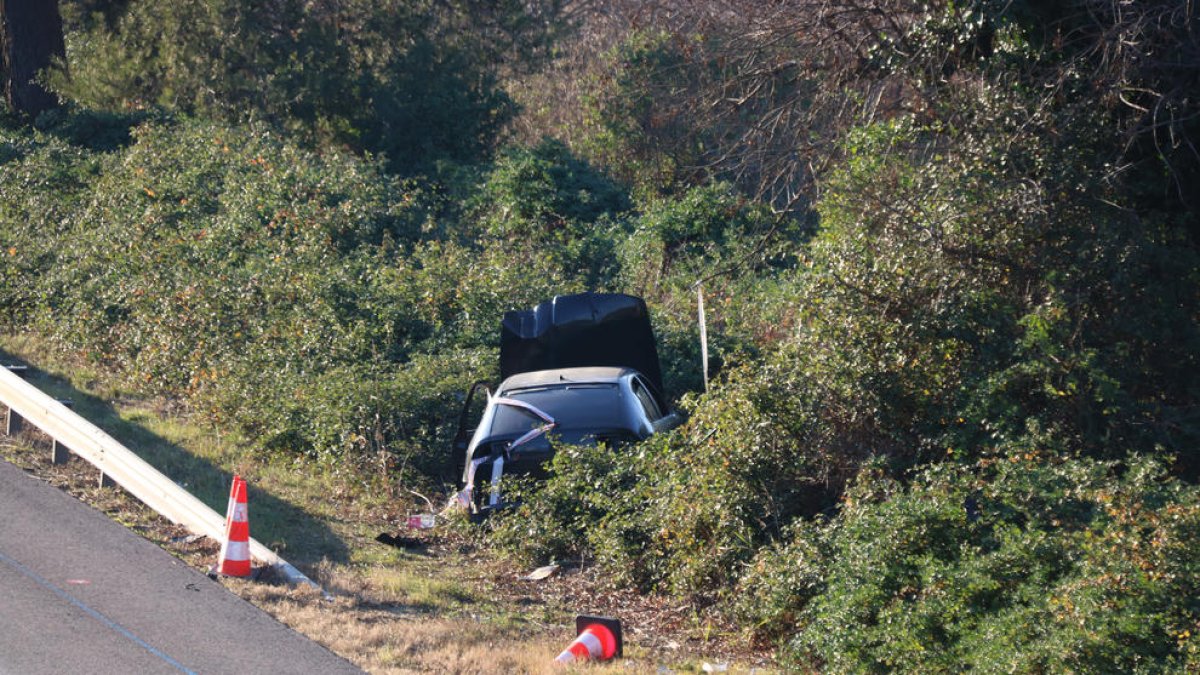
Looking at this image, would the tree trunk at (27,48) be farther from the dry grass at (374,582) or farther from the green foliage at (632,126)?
the dry grass at (374,582)

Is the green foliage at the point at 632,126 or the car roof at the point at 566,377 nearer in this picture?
the car roof at the point at 566,377

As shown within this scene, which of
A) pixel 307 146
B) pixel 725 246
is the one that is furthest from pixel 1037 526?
pixel 307 146

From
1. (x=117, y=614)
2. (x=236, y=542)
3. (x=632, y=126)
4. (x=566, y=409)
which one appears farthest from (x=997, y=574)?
(x=632, y=126)

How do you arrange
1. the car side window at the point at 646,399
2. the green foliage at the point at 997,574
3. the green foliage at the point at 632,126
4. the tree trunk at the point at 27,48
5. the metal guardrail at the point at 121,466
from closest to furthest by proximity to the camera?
the green foliage at the point at 997,574 → the metal guardrail at the point at 121,466 → the car side window at the point at 646,399 → the tree trunk at the point at 27,48 → the green foliage at the point at 632,126

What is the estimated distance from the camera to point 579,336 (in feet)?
42.2

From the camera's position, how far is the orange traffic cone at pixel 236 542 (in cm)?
819

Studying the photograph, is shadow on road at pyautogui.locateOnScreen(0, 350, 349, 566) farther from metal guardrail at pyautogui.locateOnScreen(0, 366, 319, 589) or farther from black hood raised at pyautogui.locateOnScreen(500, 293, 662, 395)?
black hood raised at pyautogui.locateOnScreen(500, 293, 662, 395)

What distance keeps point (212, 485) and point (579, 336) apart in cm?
399

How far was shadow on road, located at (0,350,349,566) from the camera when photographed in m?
9.51

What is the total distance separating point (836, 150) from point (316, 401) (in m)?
5.83

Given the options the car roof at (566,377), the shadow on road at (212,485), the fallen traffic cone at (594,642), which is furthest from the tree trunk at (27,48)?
the fallen traffic cone at (594,642)

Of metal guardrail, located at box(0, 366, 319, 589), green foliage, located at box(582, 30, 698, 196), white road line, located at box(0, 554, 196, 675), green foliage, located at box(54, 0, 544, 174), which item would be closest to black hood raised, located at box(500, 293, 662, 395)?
metal guardrail, located at box(0, 366, 319, 589)

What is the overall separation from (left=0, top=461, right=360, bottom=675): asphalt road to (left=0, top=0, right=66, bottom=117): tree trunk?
1925 cm

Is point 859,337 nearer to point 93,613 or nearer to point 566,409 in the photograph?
point 566,409
